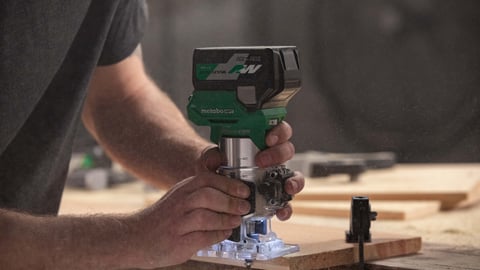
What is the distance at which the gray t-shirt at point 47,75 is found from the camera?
1.96 metres

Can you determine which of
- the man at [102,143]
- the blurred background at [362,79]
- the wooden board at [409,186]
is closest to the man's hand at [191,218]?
the man at [102,143]

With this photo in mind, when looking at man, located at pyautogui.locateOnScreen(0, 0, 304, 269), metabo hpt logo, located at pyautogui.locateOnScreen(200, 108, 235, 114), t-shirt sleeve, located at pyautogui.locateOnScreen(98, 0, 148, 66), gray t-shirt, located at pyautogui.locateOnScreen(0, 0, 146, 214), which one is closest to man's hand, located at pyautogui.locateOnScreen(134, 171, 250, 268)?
man, located at pyautogui.locateOnScreen(0, 0, 304, 269)

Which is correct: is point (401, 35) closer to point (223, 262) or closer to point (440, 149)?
point (440, 149)

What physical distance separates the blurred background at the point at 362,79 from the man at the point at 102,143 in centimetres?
13

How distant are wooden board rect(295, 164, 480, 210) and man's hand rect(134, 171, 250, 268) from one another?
0.98 metres

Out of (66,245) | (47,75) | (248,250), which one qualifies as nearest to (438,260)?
(248,250)

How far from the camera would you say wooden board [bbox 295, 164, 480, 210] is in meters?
2.55

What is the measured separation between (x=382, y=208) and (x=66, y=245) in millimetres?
987

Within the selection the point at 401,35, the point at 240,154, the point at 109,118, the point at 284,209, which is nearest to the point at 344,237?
the point at 284,209

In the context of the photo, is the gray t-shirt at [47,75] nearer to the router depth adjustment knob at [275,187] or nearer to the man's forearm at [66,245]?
the man's forearm at [66,245]

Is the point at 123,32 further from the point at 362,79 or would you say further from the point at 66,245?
the point at 66,245

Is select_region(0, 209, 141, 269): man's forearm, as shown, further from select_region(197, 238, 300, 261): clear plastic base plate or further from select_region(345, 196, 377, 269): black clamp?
select_region(345, 196, 377, 269): black clamp

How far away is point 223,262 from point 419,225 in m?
0.71

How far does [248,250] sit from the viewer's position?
167 cm
